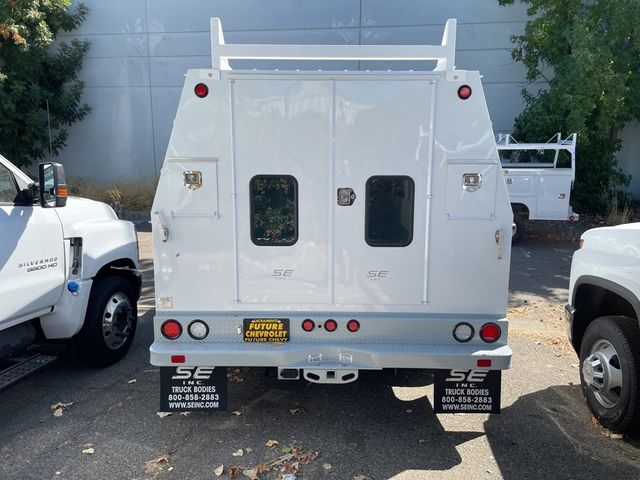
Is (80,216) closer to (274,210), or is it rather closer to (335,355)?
(274,210)

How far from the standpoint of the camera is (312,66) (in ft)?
52.0

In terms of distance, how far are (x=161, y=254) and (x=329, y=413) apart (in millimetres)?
1862

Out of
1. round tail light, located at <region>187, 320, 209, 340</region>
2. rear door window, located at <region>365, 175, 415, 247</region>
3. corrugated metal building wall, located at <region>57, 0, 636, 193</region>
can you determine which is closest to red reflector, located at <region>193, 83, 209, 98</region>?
rear door window, located at <region>365, 175, 415, 247</region>

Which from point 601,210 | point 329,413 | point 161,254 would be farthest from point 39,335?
point 601,210

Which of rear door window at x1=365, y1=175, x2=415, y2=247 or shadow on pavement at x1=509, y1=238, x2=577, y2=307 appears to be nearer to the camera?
rear door window at x1=365, y1=175, x2=415, y2=247

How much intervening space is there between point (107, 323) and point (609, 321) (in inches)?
171

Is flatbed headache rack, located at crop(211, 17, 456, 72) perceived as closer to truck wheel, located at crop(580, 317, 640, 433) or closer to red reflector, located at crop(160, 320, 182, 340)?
red reflector, located at crop(160, 320, 182, 340)

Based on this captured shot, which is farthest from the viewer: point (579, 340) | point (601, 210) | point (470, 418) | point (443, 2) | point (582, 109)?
point (443, 2)

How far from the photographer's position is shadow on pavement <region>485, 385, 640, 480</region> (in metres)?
3.53

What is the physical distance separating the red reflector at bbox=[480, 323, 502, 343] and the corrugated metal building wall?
1241 centimetres

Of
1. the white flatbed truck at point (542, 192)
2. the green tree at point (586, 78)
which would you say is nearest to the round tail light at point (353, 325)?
the white flatbed truck at point (542, 192)

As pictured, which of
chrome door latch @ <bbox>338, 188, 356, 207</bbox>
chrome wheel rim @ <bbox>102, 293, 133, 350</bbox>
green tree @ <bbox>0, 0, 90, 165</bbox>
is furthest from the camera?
green tree @ <bbox>0, 0, 90, 165</bbox>

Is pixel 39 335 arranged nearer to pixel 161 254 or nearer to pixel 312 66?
pixel 161 254

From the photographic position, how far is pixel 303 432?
4004mm
